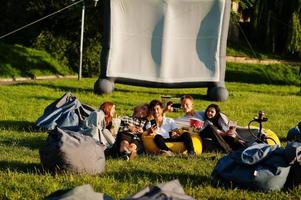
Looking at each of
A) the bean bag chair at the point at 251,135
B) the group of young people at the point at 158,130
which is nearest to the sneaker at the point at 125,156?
the group of young people at the point at 158,130

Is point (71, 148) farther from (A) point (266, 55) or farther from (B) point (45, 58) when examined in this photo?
(A) point (266, 55)

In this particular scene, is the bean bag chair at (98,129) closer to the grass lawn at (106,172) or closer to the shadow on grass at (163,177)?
the grass lawn at (106,172)

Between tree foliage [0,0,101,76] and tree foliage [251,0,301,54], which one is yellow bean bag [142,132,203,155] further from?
tree foliage [251,0,301,54]

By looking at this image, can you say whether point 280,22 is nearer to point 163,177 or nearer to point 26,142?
point 26,142

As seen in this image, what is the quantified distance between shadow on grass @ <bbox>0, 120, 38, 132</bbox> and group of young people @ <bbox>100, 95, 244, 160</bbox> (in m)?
1.95

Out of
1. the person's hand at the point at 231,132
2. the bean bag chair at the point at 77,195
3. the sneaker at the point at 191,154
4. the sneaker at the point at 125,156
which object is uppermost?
the bean bag chair at the point at 77,195

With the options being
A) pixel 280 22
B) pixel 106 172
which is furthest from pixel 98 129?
pixel 280 22

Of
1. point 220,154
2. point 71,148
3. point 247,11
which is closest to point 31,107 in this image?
point 220,154

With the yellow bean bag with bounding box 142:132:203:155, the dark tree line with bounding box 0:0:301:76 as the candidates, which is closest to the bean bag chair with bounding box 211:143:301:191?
the yellow bean bag with bounding box 142:132:203:155

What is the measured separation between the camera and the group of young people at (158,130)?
9.34 metres

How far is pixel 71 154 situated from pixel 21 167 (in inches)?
37.1

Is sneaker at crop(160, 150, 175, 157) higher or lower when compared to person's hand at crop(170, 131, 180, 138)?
lower

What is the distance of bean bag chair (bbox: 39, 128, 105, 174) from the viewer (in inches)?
295

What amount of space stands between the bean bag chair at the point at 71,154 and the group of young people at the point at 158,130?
1.33 m
